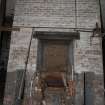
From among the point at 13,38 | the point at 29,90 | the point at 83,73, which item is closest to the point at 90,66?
the point at 83,73

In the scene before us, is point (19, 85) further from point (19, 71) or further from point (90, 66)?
point (90, 66)

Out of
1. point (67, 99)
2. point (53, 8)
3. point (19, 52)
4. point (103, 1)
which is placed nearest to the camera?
point (67, 99)

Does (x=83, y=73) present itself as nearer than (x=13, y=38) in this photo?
Yes

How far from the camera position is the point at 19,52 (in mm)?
6246

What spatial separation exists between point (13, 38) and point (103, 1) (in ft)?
9.35

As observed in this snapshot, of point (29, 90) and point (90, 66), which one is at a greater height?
point (90, 66)

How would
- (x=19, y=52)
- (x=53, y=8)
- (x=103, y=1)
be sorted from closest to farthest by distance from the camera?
(x=19, y=52)
(x=53, y=8)
(x=103, y=1)

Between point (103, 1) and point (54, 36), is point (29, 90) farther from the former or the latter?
point (103, 1)

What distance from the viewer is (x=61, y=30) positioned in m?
6.42

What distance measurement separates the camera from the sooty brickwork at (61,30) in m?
5.95

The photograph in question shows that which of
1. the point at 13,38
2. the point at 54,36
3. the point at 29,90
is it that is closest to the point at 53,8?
the point at 54,36

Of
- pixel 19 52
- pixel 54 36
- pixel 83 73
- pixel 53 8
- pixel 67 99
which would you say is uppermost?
pixel 53 8

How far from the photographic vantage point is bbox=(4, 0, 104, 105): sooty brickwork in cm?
595

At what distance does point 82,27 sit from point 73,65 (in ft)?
3.49
